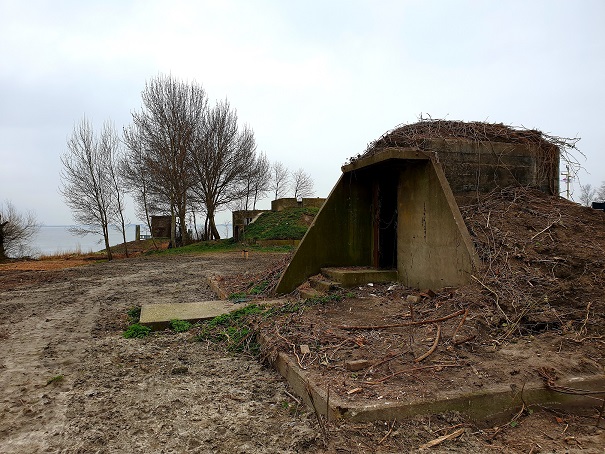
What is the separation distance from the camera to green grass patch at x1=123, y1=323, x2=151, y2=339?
6008 millimetres

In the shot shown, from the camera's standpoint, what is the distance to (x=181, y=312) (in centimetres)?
693

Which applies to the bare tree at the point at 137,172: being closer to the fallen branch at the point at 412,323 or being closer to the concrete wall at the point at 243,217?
the concrete wall at the point at 243,217

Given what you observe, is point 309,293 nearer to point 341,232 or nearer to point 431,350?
point 341,232

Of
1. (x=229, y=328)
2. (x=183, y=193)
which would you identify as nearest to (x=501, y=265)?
(x=229, y=328)

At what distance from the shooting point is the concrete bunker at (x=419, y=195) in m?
6.27

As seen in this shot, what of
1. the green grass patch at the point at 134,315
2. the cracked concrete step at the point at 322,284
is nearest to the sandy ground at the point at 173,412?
the green grass patch at the point at 134,315

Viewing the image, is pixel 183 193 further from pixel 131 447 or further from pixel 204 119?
pixel 131 447

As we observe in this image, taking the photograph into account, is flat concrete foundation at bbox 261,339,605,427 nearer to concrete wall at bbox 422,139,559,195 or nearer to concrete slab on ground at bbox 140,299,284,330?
concrete slab on ground at bbox 140,299,284,330

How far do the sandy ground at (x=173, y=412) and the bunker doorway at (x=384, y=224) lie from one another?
3899 millimetres

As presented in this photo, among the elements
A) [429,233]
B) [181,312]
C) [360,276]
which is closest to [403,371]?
[429,233]

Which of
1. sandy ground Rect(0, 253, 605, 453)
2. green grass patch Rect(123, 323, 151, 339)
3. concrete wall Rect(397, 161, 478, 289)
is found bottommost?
sandy ground Rect(0, 253, 605, 453)

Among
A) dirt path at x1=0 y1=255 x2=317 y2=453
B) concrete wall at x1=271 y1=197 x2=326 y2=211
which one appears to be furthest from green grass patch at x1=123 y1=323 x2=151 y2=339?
concrete wall at x1=271 y1=197 x2=326 y2=211

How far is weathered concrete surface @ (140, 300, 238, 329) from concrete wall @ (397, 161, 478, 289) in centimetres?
285

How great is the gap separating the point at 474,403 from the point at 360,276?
159 inches
